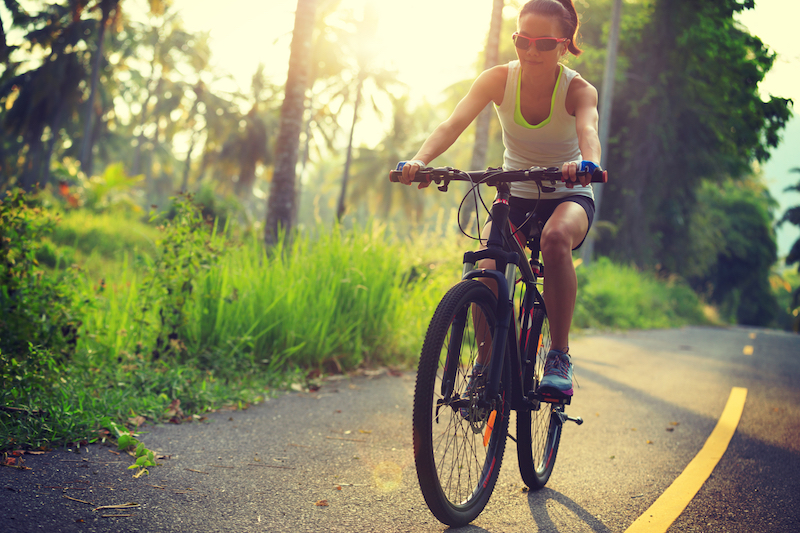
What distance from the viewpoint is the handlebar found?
2213 mm

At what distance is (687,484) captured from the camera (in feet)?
10.2

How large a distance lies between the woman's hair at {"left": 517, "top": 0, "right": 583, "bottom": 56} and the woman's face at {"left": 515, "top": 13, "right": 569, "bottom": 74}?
0.07 feet

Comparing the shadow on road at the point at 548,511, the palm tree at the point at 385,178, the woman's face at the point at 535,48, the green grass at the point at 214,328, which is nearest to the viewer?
the shadow on road at the point at 548,511

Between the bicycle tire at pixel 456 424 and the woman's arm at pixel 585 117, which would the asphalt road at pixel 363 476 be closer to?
the bicycle tire at pixel 456 424

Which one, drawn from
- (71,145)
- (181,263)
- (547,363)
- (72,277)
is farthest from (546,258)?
(71,145)

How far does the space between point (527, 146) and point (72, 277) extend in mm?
3445

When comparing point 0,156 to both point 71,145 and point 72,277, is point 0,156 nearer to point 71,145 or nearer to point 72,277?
point 71,145

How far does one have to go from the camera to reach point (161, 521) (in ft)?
7.29

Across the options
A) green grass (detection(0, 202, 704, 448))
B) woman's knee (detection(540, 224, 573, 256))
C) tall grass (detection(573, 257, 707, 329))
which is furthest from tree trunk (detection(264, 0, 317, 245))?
tall grass (detection(573, 257, 707, 329))

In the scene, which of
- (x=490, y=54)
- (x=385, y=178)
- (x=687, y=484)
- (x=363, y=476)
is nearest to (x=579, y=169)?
(x=363, y=476)

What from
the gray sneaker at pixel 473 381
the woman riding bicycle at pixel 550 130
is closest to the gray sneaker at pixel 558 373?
the woman riding bicycle at pixel 550 130

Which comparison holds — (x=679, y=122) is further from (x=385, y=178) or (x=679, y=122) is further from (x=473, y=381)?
(x=385, y=178)

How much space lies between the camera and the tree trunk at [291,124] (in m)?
7.97

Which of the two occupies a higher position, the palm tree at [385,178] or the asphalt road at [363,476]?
the palm tree at [385,178]
